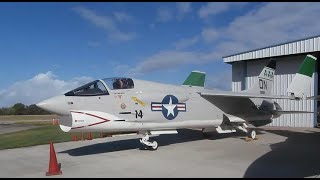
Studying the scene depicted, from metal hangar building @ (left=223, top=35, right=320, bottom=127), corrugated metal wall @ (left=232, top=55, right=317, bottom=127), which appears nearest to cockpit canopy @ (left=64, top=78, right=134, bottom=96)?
metal hangar building @ (left=223, top=35, right=320, bottom=127)

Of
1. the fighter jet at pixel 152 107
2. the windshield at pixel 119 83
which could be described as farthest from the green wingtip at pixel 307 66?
the windshield at pixel 119 83

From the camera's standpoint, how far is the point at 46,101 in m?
9.80

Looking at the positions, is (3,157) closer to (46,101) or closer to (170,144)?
(46,101)

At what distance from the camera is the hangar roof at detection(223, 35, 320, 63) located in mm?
19548

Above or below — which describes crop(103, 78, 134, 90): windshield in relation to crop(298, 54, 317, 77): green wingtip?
below

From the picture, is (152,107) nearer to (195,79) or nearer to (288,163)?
(288,163)

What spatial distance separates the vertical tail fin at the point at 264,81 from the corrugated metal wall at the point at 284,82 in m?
4.36

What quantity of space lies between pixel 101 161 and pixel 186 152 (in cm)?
311

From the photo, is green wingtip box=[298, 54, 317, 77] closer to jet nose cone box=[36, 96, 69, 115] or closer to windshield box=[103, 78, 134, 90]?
windshield box=[103, 78, 134, 90]

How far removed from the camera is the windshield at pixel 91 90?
34.1ft

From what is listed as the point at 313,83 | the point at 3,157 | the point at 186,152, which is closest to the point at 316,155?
Answer: the point at 186,152

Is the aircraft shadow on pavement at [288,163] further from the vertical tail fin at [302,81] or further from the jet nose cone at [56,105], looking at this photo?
the jet nose cone at [56,105]

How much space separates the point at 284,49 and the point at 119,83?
13.8 metres

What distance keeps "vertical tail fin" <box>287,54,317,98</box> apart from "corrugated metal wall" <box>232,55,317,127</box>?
5.98 m
